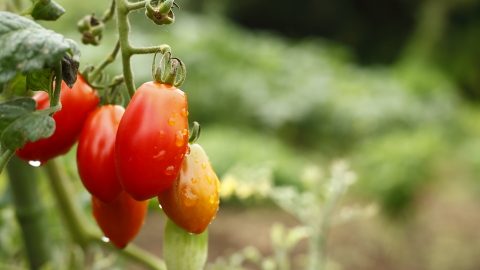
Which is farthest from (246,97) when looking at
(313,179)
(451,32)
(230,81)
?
(313,179)

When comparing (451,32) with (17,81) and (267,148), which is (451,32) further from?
(17,81)

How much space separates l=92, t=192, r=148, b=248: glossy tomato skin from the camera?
48cm

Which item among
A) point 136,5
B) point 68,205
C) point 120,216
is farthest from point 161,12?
point 68,205

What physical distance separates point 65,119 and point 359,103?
339 centimetres

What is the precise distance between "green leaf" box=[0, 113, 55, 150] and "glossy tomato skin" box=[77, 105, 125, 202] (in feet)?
0.15

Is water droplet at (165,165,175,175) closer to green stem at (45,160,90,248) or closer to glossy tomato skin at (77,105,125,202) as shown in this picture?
glossy tomato skin at (77,105,125,202)

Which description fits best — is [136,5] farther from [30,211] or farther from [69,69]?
[30,211]

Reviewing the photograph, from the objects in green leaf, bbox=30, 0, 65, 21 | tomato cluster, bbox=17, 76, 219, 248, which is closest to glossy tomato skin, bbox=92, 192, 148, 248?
tomato cluster, bbox=17, 76, 219, 248

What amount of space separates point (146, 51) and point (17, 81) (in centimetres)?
12

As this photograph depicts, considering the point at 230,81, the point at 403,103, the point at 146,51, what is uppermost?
the point at 146,51

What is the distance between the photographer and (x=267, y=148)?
3.13m

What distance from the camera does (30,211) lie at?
73 cm

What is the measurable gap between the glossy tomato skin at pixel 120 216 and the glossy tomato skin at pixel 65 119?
0.13ft

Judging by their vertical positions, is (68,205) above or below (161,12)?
below
